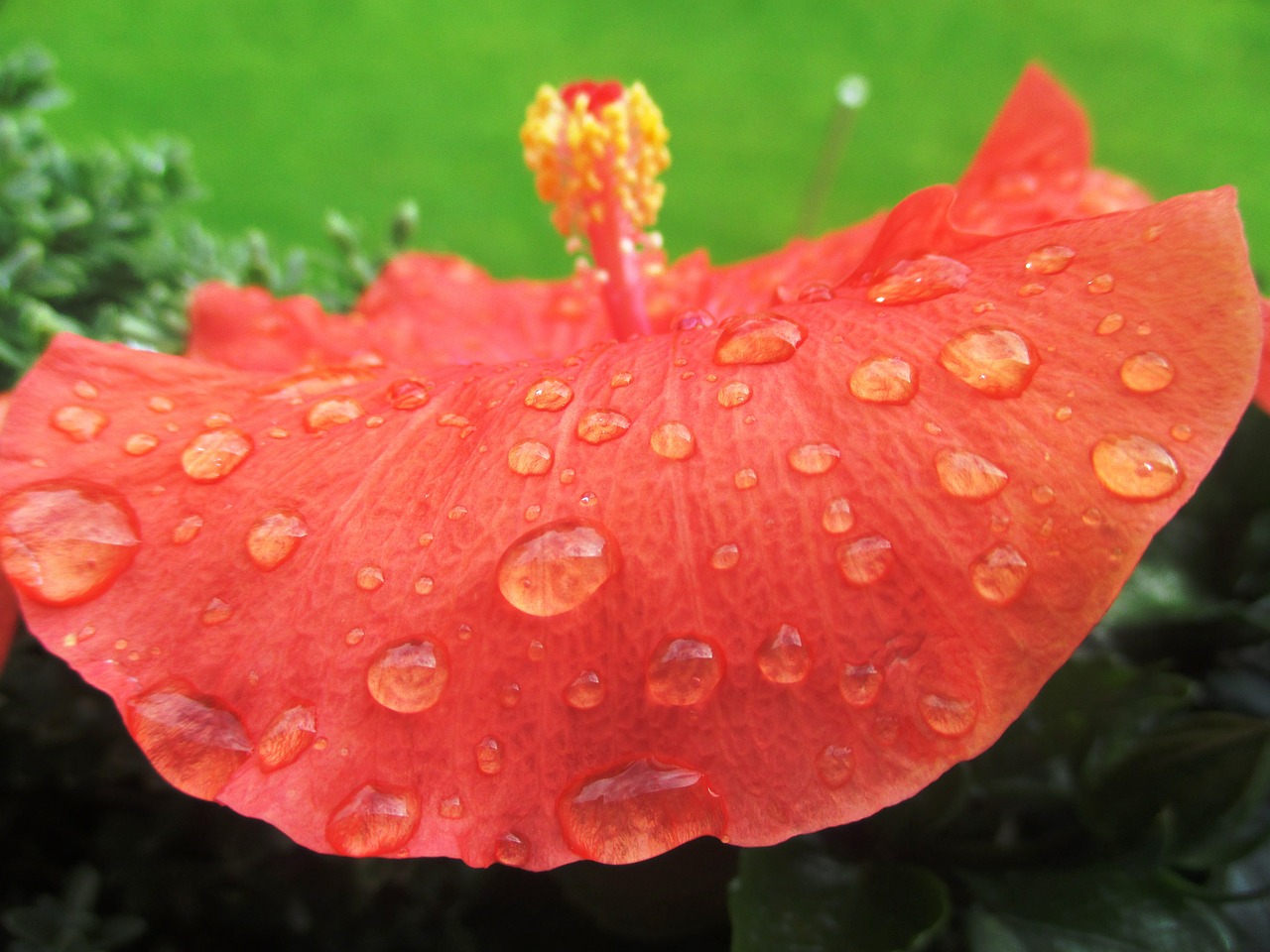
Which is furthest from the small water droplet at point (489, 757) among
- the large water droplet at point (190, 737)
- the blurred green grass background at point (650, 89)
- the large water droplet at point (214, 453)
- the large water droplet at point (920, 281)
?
the blurred green grass background at point (650, 89)

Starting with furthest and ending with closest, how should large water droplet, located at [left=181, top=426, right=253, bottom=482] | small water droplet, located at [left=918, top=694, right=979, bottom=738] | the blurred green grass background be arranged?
the blurred green grass background < large water droplet, located at [left=181, top=426, right=253, bottom=482] < small water droplet, located at [left=918, top=694, right=979, bottom=738]

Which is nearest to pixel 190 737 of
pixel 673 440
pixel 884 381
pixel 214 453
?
pixel 214 453

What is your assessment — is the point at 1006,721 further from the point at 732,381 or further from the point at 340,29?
the point at 340,29

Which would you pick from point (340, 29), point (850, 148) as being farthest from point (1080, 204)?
point (340, 29)

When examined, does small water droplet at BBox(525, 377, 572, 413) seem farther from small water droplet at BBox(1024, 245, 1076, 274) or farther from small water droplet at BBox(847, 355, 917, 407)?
small water droplet at BBox(1024, 245, 1076, 274)

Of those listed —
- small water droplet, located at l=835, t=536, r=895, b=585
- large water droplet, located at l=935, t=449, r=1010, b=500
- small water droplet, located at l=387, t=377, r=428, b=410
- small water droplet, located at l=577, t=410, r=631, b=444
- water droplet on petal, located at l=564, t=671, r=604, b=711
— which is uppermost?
small water droplet, located at l=387, t=377, r=428, b=410

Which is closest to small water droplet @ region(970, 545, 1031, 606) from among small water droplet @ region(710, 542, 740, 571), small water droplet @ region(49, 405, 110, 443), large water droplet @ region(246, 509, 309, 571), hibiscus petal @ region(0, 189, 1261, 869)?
hibiscus petal @ region(0, 189, 1261, 869)
